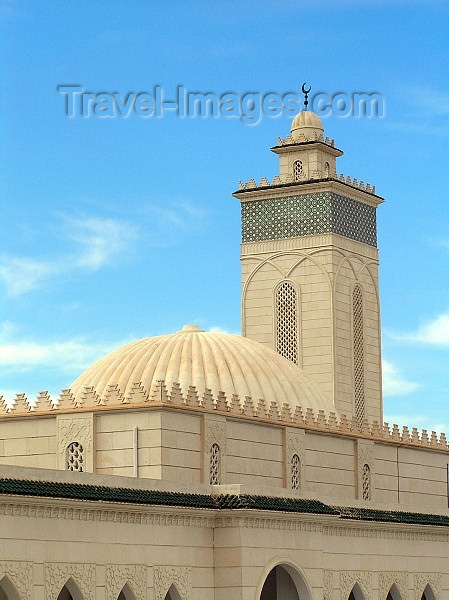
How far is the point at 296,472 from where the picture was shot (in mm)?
34344

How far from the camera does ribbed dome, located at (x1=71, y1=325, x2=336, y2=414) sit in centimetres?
3359

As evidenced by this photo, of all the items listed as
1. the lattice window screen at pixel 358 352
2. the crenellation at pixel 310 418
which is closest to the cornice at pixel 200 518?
the crenellation at pixel 310 418

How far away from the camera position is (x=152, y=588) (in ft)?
91.2

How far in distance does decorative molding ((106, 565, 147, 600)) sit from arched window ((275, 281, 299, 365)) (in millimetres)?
17710

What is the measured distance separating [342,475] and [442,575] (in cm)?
454

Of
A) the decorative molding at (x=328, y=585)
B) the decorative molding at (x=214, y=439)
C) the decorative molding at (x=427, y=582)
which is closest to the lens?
the decorative molding at (x=214, y=439)

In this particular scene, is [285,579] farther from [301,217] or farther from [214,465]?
[301,217]

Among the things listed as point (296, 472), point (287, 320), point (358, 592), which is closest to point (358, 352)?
point (287, 320)

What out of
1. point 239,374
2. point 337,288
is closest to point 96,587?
point 239,374

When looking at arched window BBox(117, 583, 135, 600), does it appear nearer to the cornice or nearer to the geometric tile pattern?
the cornice

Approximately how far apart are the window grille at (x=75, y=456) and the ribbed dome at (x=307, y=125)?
1805 cm

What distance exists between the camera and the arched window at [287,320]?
44781 millimetres

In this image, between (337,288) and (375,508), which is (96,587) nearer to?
A: (375,508)

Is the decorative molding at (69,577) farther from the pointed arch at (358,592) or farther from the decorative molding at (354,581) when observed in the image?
the pointed arch at (358,592)
